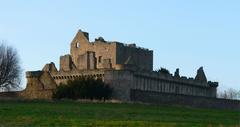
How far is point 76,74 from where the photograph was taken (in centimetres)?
7094

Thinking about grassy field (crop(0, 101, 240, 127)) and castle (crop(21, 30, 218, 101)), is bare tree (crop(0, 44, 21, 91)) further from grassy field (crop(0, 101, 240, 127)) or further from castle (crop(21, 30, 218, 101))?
grassy field (crop(0, 101, 240, 127))

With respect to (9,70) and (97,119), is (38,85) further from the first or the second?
(97,119)

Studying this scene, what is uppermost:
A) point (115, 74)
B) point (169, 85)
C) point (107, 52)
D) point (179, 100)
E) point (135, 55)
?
point (107, 52)

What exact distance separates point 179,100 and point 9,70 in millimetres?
21879

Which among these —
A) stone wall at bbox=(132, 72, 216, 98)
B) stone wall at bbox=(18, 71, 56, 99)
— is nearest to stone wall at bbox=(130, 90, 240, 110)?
stone wall at bbox=(132, 72, 216, 98)

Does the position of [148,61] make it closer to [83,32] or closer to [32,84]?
[83,32]

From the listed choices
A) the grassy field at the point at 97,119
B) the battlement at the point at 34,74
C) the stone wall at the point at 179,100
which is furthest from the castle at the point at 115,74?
the grassy field at the point at 97,119

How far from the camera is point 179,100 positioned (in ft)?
234

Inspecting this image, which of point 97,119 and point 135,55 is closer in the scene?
point 97,119

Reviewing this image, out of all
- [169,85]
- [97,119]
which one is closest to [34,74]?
[169,85]

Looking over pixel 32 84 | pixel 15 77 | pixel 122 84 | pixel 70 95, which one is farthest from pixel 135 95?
pixel 15 77

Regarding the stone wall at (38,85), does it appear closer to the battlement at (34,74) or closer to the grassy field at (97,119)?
the battlement at (34,74)

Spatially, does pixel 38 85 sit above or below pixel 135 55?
below

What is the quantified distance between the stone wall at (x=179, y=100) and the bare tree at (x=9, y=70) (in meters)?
17.9
